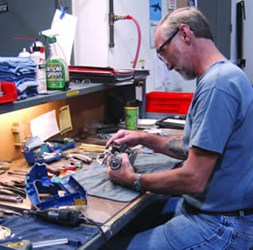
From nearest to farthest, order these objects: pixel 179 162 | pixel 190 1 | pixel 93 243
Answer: pixel 93 243 < pixel 179 162 < pixel 190 1

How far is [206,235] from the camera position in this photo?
1.33m

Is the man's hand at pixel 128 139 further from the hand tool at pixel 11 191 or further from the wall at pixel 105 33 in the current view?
the wall at pixel 105 33

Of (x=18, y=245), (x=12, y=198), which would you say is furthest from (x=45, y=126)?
(x=18, y=245)

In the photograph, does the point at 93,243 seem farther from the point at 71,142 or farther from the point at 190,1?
the point at 190,1

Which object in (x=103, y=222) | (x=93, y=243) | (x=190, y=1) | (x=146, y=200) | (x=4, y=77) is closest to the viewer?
(x=93, y=243)

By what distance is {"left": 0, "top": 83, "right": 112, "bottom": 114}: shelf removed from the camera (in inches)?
59.3

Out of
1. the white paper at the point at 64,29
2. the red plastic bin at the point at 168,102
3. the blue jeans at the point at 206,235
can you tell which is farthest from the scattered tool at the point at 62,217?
the red plastic bin at the point at 168,102

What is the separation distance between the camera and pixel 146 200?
55.7 inches

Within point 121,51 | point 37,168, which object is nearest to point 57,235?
point 37,168

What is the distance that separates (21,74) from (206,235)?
0.94 metres

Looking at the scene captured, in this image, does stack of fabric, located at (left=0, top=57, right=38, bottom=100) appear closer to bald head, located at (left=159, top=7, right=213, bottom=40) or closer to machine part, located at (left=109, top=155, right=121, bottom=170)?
machine part, located at (left=109, top=155, right=121, bottom=170)

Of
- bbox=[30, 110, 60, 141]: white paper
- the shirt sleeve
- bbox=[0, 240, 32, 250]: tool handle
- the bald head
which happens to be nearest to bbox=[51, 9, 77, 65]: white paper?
bbox=[30, 110, 60, 141]: white paper

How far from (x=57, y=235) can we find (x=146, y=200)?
0.41 meters

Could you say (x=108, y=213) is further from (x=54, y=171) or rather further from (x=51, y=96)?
(x=51, y=96)
